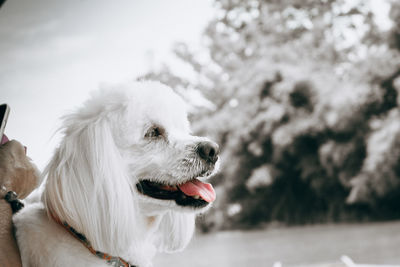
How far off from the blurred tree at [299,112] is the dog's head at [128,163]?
502cm

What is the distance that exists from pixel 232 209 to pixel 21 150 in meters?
8.47

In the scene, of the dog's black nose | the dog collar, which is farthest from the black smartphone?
the dog's black nose

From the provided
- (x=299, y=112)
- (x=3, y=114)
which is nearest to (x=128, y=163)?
(x=3, y=114)

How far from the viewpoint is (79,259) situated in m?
0.86

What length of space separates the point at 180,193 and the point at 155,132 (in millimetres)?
172

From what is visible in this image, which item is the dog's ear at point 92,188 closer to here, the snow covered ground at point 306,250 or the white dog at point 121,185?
the white dog at point 121,185

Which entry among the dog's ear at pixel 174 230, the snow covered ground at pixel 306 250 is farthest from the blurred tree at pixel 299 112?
the dog's ear at pixel 174 230

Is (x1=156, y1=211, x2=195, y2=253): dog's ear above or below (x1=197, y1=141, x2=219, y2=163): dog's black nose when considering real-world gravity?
below

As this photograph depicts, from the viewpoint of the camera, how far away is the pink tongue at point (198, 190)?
1048mm

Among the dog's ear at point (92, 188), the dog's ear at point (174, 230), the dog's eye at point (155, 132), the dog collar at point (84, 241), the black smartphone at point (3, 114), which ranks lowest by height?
the dog's ear at point (174, 230)

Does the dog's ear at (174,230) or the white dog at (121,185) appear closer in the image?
the white dog at (121,185)

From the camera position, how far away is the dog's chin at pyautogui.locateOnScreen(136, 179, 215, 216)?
103 cm

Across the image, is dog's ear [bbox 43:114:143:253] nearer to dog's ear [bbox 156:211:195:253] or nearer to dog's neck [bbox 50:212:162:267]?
dog's neck [bbox 50:212:162:267]

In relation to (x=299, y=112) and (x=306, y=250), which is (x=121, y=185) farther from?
(x=299, y=112)
